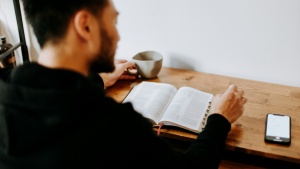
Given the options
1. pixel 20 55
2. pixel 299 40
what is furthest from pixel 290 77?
pixel 20 55

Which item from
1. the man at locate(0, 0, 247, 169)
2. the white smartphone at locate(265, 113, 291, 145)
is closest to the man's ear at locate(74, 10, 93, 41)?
the man at locate(0, 0, 247, 169)

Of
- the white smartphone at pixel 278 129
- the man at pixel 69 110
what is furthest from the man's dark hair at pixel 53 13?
the white smartphone at pixel 278 129

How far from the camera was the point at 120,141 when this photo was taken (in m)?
0.75

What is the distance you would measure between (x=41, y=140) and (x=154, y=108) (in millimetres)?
542

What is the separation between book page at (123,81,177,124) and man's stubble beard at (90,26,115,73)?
0.33 metres

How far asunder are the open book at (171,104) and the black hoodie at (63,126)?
14.4 inches

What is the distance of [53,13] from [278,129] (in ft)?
2.45

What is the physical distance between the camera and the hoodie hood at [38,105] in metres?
0.70

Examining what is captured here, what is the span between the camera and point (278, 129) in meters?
1.13

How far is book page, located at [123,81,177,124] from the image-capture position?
119 cm

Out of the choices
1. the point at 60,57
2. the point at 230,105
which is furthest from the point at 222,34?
the point at 60,57

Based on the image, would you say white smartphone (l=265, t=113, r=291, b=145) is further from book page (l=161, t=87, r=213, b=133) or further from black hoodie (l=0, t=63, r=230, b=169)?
black hoodie (l=0, t=63, r=230, b=169)

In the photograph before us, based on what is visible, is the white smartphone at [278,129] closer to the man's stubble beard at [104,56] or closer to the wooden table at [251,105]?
the wooden table at [251,105]

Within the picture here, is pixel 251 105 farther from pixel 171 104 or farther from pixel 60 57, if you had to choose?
pixel 60 57
